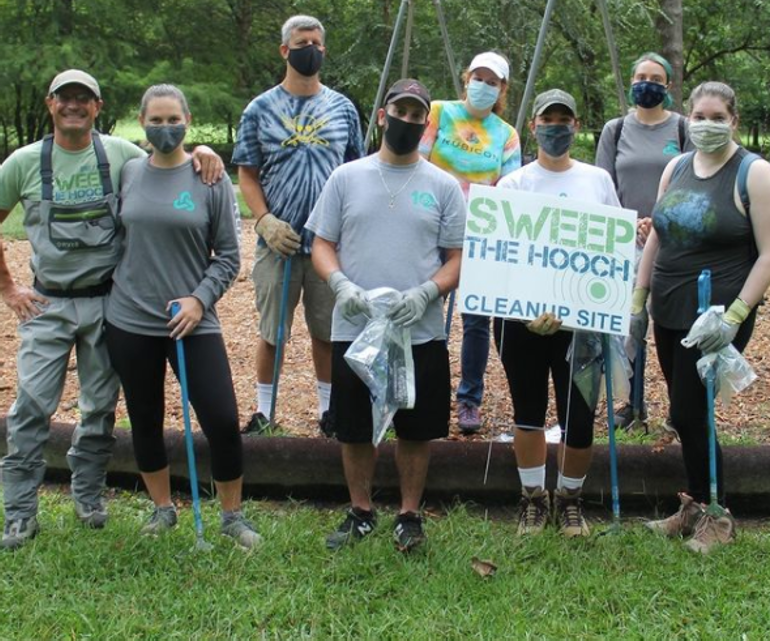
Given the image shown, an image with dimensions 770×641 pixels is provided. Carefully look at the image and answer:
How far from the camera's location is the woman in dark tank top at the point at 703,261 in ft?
12.6

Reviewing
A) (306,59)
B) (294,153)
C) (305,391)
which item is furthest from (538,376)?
(305,391)

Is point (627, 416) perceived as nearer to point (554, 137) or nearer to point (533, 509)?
point (533, 509)

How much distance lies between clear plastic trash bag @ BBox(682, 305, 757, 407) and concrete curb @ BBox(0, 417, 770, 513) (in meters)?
0.86

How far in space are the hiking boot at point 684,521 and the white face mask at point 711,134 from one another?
59.0 inches

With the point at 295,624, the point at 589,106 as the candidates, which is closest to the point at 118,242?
the point at 295,624

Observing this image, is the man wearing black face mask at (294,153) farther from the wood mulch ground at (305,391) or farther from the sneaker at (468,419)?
the wood mulch ground at (305,391)

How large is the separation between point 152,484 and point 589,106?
1578 cm

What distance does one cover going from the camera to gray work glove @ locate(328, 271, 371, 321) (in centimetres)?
373

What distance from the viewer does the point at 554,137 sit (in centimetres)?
402

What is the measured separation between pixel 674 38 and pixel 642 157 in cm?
441

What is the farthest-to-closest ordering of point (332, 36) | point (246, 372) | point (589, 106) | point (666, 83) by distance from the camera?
point (332, 36) → point (589, 106) → point (246, 372) → point (666, 83)

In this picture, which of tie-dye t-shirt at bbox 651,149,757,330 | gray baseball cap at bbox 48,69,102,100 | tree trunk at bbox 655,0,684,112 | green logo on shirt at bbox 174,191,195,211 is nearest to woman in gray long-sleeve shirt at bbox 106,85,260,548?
green logo on shirt at bbox 174,191,195,211

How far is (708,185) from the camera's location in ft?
13.0

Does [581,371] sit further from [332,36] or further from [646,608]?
[332,36]
